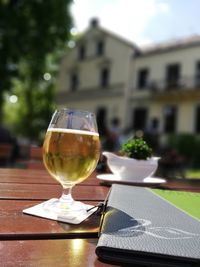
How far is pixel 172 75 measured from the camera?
21.6 m

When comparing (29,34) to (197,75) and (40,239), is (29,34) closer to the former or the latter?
(197,75)

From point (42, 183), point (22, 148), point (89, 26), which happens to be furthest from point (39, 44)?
point (42, 183)

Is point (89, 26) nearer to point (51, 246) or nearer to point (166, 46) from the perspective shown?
point (166, 46)

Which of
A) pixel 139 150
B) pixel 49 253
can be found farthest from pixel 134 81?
pixel 49 253

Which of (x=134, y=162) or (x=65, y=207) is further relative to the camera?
(x=134, y=162)

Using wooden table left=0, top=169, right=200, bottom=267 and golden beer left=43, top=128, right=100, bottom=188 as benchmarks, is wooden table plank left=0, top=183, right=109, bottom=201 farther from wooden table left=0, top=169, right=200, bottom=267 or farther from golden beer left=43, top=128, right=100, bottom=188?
golden beer left=43, top=128, right=100, bottom=188

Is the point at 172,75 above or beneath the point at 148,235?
above

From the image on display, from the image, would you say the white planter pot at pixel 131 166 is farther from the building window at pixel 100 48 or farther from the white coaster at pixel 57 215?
the building window at pixel 100 48

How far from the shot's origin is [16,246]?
2.09ft

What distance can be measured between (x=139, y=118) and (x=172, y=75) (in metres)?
3.03

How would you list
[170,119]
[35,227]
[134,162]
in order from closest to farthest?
1. [35,227]
2. [134,162]
3. [170,119]

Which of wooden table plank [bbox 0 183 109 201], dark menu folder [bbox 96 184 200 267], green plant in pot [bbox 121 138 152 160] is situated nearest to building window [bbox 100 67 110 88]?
green plant in pot [bbox 121 138 152 160]

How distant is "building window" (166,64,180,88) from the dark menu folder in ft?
67.9

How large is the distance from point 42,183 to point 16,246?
77 cm
